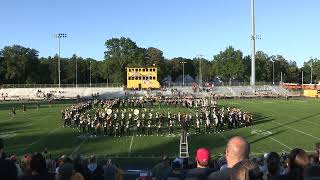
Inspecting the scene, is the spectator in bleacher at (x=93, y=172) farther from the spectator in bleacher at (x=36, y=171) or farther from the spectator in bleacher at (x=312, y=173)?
the spectator in bleacher at (x=312, y=173)

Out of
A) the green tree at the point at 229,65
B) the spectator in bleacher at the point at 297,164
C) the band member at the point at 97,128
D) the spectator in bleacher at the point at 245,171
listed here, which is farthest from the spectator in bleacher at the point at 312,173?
the green tree at the point at 229,65

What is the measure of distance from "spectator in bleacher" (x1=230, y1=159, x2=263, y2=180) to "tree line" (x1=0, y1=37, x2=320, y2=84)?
10118 centimetres

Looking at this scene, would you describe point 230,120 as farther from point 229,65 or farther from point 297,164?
point 229,65

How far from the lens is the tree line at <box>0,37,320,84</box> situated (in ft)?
345

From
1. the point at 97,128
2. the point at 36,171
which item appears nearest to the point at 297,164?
the point at 36,171

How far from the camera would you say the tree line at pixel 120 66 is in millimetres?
105081

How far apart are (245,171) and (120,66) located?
347ft

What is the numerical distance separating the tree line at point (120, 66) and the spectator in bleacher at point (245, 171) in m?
101

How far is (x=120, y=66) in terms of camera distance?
4281 inches

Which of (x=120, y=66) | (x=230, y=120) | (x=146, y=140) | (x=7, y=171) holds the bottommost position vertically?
(x=146, y=140)

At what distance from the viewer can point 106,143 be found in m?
25.2

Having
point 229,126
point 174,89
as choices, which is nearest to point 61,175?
point 229,126

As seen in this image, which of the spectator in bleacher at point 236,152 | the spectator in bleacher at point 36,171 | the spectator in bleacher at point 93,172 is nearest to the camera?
the spectator in bleacher at point 236,152

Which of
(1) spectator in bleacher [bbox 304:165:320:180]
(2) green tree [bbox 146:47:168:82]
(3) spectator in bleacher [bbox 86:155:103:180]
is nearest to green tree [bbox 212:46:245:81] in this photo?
(2) green tree [bbox 146:47:168:82]
